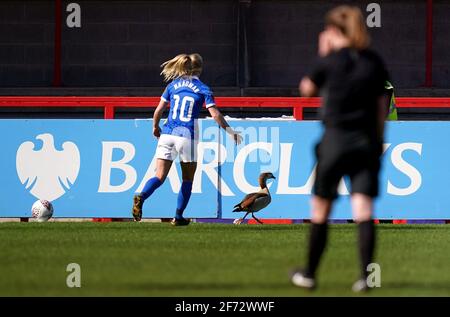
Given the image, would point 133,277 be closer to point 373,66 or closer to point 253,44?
point 373,66

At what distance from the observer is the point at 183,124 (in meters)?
13.6

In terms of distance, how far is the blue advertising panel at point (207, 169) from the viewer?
47.1ft

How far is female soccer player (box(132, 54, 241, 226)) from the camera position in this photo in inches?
531

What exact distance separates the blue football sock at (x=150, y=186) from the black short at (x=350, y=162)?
5.85m

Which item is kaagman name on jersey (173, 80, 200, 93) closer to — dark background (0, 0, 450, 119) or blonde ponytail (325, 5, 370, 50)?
blonde ponytail (325, 5, 370, 50)

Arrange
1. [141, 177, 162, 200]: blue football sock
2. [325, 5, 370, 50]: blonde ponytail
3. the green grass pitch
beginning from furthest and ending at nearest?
[141, 177, 162, 200]: blue football sock < the green grass pitch < [325, 5, 370, 50]: blonde ponytail

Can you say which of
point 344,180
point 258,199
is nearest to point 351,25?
point 258,199

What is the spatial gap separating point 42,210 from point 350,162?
745cm

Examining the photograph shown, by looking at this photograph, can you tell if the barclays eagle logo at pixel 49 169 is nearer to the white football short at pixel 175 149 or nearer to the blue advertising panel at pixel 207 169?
the blue advertising panel at pixel 207 169

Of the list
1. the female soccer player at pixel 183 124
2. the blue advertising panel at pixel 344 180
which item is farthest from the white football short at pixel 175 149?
the blue advertising panel at pixel 344 180

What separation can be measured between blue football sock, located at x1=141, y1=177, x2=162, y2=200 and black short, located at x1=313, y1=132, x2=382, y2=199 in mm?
5852

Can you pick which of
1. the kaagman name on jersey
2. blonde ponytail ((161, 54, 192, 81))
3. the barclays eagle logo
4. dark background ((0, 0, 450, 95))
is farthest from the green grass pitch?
dark background ((0, 0, 450, 95))
